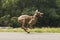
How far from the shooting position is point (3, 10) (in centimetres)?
2781

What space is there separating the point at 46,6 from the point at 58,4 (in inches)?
47.3

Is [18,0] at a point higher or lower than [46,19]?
higher

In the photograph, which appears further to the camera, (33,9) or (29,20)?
(33,9)

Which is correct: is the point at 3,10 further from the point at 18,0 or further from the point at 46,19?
the point at 46,19

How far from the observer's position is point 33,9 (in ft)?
84.5

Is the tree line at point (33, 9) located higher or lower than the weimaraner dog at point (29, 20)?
lower

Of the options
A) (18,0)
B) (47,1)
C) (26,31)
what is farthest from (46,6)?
(26,31)

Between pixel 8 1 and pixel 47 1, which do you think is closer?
pixel 8 1

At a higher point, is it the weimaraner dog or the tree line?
the weimaraner dog

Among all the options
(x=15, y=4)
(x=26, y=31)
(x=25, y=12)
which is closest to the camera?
(x=26, y=31)

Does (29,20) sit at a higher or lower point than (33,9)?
higher

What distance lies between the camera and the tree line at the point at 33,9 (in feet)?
85.2

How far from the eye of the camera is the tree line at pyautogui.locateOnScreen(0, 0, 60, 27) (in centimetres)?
2597

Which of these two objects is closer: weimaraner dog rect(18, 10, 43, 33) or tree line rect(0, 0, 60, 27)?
weimaraner dog rect(18, 10, 43, 33)
